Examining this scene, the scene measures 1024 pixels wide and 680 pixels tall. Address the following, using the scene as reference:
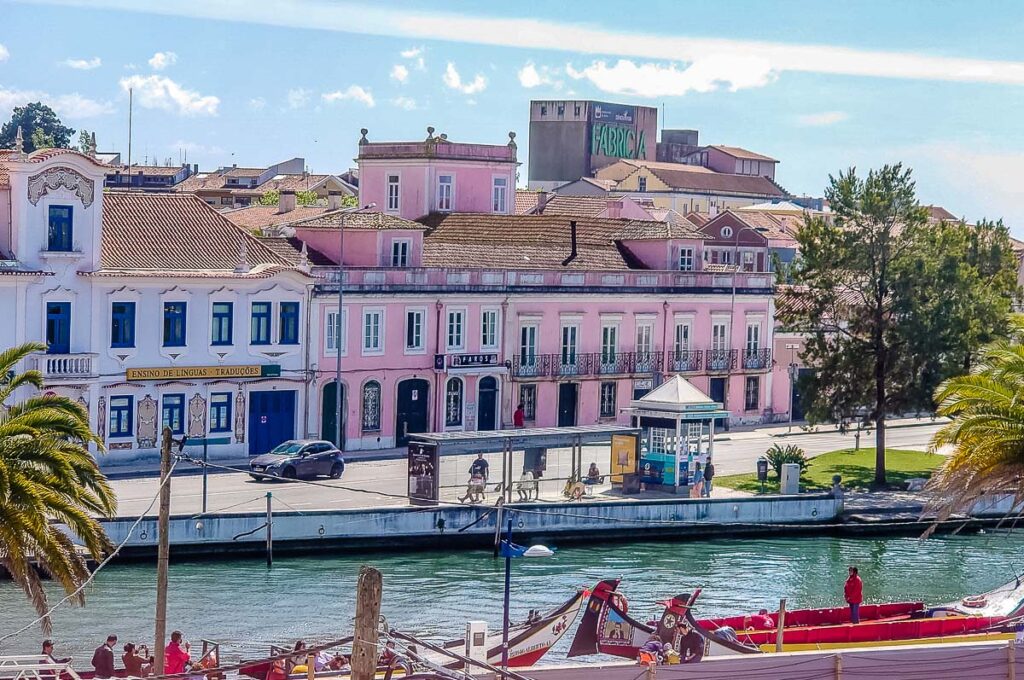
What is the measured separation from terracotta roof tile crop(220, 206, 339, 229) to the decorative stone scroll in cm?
2431

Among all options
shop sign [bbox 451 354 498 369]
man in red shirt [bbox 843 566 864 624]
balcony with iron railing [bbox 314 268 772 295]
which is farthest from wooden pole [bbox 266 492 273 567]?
shop sign [bbox 451 354 498 369]

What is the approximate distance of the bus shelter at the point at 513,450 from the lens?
178 feet

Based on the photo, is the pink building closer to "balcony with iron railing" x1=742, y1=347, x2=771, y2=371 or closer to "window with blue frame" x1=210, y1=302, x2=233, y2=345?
"balcony with iron railing" x1=742, y1=347, x2=771, y2=371

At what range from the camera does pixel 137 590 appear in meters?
46.0

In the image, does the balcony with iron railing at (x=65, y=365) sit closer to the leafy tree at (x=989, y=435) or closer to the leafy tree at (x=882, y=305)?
the leafy tree at (x=882, y=305)

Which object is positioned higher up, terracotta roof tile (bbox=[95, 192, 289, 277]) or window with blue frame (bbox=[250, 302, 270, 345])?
terracotta roof tile (bbox=[95, 192, 289, 277])

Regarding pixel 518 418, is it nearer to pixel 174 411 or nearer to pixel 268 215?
pixel 174 411

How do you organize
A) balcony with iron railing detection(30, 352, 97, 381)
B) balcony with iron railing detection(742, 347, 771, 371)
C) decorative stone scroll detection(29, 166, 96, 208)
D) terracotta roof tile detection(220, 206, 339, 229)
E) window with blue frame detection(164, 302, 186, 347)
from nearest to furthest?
decorative stone scroll detection(29, 166, 96, 208) → balcony with iron railing detection(30, 352, 97, 381) → window with blue frame detection(164, 302, 186, 347) → balcony with iron railing detection(742, 347, 771, 371) → terracotta roof tile detection(220, 206, 339, 229)

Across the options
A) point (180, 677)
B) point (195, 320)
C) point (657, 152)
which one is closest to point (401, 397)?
point (195, 320)

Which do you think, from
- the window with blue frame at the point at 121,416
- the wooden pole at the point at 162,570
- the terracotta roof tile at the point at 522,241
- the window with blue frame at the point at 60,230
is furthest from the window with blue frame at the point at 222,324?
the wooden pole at the point at 162,570

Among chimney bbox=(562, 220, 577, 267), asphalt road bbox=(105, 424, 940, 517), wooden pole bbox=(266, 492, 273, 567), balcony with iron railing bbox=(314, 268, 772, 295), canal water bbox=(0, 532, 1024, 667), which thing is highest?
chimney bbox=(562, 220, 577, 267)

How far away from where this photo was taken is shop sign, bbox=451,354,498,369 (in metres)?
68.9

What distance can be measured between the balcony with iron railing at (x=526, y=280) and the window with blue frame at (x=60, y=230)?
31.5 ft

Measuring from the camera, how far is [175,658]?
113 feet
